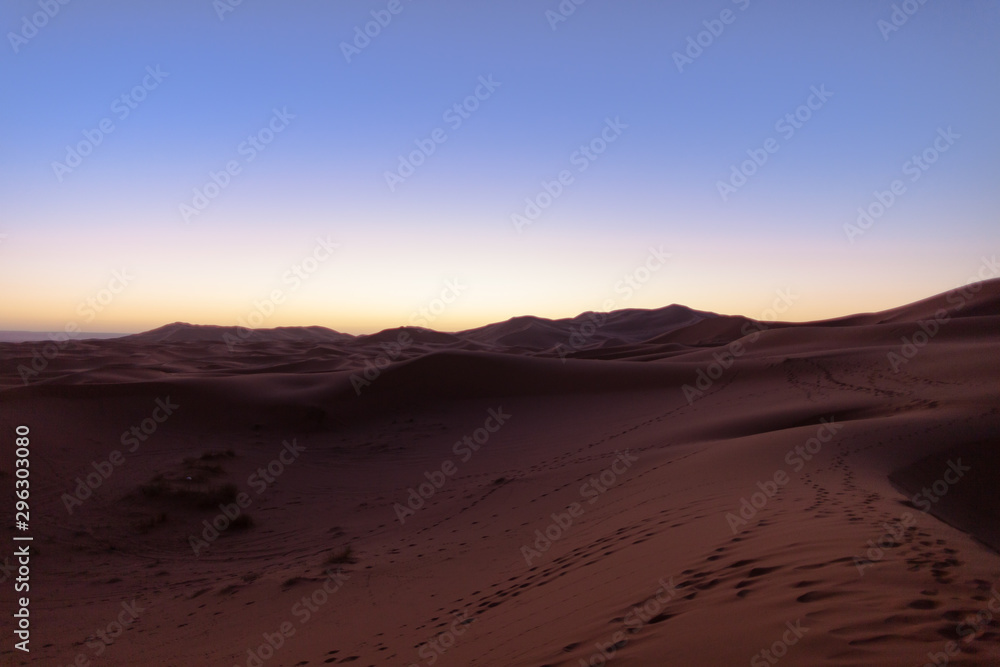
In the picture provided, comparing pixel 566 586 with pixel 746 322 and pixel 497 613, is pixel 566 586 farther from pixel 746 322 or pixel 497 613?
pixel 746 322

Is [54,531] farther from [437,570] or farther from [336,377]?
[336,377]

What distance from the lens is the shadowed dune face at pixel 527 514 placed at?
320cm

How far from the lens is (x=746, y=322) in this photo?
145 feet

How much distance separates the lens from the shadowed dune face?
320 centimetres

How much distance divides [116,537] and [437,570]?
16.4ft

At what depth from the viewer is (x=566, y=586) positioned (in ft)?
15.0

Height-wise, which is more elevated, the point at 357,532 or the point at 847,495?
the point at 847,495

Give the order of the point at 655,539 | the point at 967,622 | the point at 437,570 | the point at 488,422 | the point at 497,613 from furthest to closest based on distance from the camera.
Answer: the point at 488,422
the point at 437,570
the point at 655,539
the point at 497,613
the point at 967,622

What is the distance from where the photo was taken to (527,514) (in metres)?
8.09

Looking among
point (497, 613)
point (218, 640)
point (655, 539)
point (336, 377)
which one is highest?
point (336, 377)

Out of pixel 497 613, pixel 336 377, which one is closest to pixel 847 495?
pixel 497 613

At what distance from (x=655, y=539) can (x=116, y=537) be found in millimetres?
7535

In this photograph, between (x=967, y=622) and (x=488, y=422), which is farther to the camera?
(x=488, y=422)

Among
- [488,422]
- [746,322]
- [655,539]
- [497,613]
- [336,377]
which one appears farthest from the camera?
[746,322]
